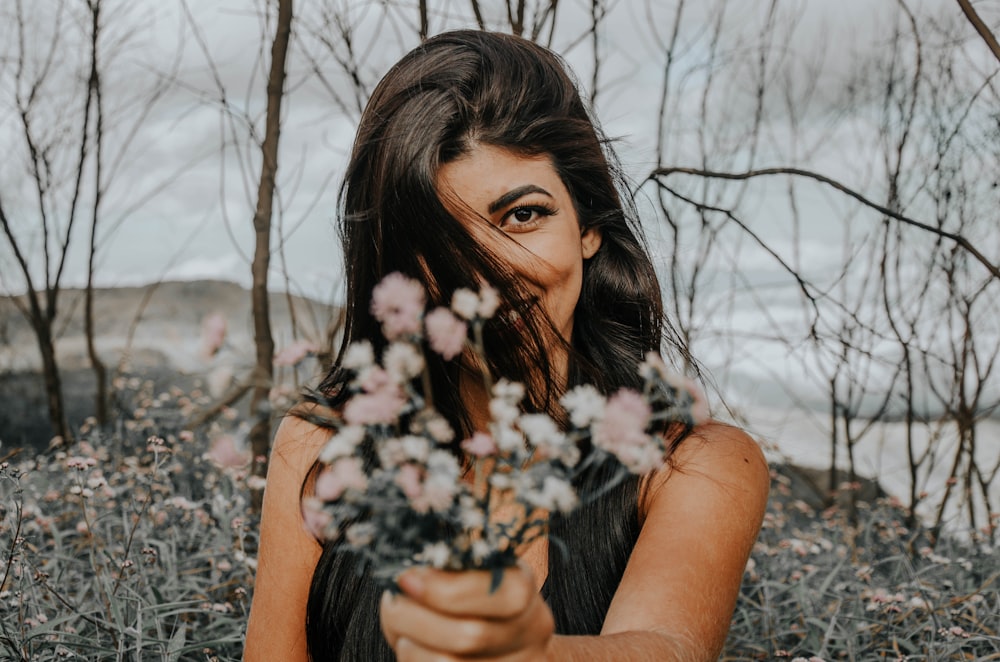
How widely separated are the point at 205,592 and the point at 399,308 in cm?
192

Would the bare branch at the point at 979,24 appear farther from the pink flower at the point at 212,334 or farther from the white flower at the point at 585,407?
the pink flower at the point at 212,334

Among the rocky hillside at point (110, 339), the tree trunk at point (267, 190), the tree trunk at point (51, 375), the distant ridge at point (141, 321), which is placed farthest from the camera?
the distant ridge at point (141, 321)

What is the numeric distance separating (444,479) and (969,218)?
3.81 meters

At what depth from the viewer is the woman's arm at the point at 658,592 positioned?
639 millimetres

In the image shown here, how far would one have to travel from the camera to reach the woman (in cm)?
124

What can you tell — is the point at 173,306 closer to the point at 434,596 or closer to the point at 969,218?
the point at 969,218

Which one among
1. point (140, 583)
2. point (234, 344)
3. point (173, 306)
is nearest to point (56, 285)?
point (173, 306)

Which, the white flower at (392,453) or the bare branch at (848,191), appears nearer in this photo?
the white flower at (392,453)

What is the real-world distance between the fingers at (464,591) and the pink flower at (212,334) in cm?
21

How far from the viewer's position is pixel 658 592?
42.6 inches

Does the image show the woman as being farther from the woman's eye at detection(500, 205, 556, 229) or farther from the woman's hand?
the woman's hand

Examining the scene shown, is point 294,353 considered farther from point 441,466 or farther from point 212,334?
point 441,466

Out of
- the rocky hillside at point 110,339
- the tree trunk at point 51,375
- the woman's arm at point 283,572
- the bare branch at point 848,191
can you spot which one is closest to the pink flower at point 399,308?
the woman's arm at point 283,572

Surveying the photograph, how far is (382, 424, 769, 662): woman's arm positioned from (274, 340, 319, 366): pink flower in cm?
19
